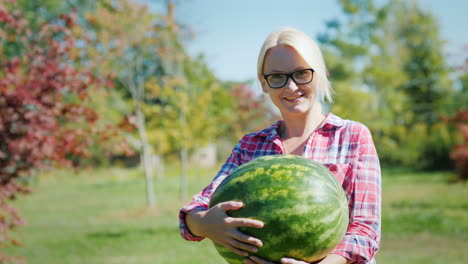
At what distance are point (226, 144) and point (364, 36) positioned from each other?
19549mm

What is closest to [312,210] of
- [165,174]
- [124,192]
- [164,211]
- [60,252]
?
[60,252]

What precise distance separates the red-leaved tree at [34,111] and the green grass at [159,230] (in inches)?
84.1

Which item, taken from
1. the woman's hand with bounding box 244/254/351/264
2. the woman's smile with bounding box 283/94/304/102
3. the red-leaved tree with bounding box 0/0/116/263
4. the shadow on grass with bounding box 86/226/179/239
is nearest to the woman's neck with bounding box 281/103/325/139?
the woman's smile with bounding box 283/94/304/102

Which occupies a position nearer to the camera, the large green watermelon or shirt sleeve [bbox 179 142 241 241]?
the large green watermelon

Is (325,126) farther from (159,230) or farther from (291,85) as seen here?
(159,230)

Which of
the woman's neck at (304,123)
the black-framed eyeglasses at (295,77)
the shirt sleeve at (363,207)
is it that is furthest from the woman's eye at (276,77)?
the shirt sleeve at (363,207)

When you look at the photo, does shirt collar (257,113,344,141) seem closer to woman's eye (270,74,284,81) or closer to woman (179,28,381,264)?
woman (179,28,381,264)

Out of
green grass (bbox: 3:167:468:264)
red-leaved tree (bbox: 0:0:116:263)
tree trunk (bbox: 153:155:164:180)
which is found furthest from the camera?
tree trunk (bbox: 153:155:164:180)

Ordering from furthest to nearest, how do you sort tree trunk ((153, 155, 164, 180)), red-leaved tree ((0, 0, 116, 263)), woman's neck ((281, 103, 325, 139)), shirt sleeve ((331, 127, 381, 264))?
tree trunk ((153, 155, 164, 180)), red-leaved tree ((0, 0, 116, 263)), woman's neck ((281, 103, 325, 139)), shirt sleeve ((331, 127, 381, 264))

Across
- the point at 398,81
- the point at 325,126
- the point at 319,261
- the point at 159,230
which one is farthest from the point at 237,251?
the point at 398,81

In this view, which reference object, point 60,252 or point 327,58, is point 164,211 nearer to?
point 60,252

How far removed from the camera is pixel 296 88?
2.24 m

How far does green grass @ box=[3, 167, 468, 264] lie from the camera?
8234mm

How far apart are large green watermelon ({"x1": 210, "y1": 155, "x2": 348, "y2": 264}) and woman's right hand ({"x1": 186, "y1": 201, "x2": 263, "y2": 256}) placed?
3 centimetres
